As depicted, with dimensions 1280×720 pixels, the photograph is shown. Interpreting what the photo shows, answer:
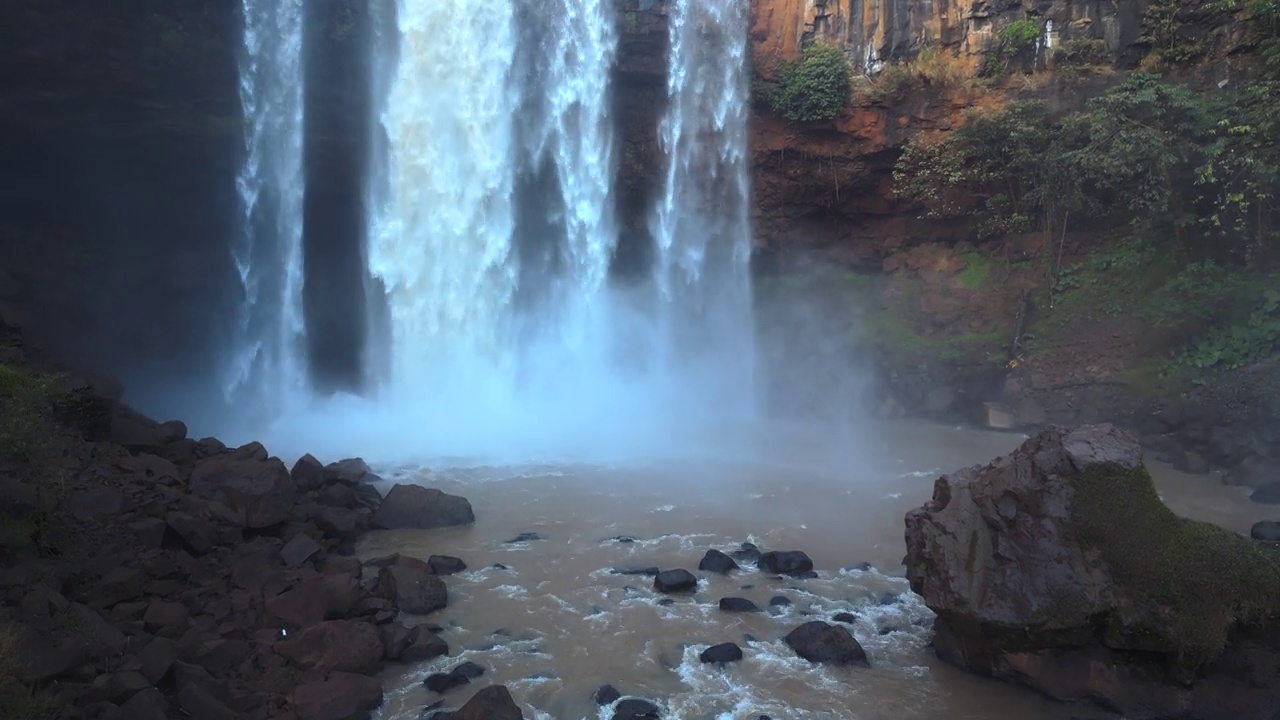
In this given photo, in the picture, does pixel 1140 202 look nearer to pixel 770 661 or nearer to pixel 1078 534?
pixel 1078 534

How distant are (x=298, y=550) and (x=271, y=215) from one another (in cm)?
1296

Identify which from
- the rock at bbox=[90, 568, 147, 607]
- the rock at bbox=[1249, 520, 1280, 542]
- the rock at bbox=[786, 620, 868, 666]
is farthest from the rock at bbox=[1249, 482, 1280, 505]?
the rock at bbox=[90, 568, 147, 607]

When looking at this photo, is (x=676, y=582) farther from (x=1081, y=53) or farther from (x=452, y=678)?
(x=1081, y=53)

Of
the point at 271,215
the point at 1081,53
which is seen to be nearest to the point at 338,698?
the point at 271,215

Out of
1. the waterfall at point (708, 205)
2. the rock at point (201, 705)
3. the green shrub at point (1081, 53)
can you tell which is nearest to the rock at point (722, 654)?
the rock at point (201, 705)

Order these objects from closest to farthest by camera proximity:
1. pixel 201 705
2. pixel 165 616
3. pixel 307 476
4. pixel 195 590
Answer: pixel 201 705
pixel 165 616
pixel 195 590
pixel 307 476

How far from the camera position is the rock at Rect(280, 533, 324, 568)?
10297 mm

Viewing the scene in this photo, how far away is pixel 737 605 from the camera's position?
9.57 metres

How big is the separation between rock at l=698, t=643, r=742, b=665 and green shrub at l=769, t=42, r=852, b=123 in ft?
56.5

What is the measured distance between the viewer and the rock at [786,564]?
10727mm

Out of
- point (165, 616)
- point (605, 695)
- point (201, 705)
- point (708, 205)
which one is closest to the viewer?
point (201, 705)

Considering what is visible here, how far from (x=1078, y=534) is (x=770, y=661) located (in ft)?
9.61

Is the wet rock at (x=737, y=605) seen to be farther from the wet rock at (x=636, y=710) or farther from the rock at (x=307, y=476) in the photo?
the rock at (x=307, y=476)

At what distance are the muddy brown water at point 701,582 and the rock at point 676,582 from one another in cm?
16
